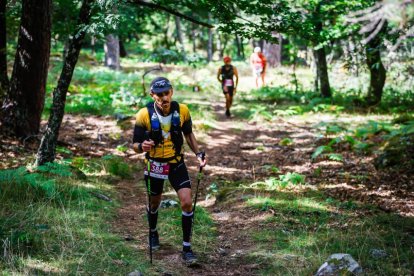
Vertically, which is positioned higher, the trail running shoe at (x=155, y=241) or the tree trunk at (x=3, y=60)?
the tree trunk at (x=3, y=60)

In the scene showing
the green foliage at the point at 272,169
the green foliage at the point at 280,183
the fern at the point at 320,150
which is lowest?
the green foliage at the point at 272,169

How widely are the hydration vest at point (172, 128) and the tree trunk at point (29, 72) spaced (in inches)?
194

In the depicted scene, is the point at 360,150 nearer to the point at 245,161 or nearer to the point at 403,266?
the point at 245,161

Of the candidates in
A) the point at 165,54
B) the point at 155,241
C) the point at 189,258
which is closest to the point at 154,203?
the point at 155,241

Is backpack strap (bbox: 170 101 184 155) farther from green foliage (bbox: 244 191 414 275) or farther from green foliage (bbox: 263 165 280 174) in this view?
green foliage (bbox: 263 165 280 174)

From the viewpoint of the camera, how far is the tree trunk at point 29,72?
29.9 feet

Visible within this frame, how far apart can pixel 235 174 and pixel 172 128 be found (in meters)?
4.71

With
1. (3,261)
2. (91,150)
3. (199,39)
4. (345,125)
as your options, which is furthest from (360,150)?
(199,39)

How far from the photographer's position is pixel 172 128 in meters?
5.50

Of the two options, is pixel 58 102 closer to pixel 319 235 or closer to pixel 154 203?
pixel 154 203

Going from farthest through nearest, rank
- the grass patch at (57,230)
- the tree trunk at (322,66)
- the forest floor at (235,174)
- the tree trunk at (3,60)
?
1. the tree trunk at (322,66)
2. the tree trunk at (3,60)
3. the forest floor at (235,174)
4. the grass patch at (57,230)

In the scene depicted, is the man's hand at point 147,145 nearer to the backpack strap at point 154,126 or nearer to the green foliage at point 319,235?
the backpack strap at point 154,126

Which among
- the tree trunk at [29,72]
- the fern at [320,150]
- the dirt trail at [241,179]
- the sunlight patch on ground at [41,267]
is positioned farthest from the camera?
the fern at [320,150]

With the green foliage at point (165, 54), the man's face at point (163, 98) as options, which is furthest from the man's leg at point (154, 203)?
the green foliage at point (165, 54)
